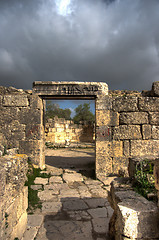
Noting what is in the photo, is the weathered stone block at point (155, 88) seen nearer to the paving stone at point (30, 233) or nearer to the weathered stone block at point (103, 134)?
the weathered stone block at point (103, 134)

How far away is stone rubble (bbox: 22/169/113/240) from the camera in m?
2.98

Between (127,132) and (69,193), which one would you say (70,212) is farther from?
(127,132)

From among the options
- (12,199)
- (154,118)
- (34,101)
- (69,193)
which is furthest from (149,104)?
(12,199)

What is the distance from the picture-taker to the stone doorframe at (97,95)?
6328mm

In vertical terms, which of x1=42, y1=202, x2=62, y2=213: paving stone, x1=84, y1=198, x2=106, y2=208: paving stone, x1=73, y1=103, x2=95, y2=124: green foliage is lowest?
x1=84, y1=198, x2=106, y2=208: paving stone

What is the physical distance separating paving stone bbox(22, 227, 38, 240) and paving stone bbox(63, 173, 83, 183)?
9.08 ft

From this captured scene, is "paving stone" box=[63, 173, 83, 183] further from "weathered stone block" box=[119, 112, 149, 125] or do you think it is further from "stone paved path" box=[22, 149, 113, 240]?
"weathered stone block" box=[119, 112, 149, 125]

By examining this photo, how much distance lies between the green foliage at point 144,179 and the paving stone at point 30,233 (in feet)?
6.31

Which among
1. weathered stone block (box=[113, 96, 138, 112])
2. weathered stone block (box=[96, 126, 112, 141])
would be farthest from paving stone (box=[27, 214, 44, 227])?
weathered stone block (box=[113, 96, 138, 112])

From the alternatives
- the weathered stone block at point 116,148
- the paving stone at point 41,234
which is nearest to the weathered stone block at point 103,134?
the weathered stone block at point 116,148

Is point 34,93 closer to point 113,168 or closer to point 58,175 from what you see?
point 58,175

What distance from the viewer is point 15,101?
21.2 feet

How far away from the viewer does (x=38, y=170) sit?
20.7 ft

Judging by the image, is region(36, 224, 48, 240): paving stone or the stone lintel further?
the stone lintel
